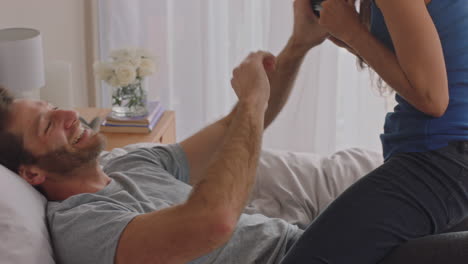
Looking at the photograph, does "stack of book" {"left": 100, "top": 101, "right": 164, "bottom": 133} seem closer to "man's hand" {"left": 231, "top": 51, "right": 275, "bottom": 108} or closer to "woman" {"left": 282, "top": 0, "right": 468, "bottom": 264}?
"man's hand" {"left": 231, "top": 51, "right": 275, "bottom": 108}

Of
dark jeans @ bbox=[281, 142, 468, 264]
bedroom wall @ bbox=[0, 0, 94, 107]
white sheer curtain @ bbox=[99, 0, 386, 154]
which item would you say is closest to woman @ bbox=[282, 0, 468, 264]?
dark jeans @ bbox=[281, 142, 468, 264]

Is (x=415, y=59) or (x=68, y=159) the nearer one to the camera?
(x=415, y=59)

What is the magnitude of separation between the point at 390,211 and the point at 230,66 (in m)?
2.31

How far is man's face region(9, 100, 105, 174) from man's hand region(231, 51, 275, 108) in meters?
0.42

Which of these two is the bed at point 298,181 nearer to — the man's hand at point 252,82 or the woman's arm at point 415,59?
the man's hand at point 252,82

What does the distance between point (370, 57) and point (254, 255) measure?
1.79ft

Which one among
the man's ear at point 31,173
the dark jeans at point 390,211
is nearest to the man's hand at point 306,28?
the dark jeans at point 390,211

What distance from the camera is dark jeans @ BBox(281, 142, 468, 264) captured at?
145 cm

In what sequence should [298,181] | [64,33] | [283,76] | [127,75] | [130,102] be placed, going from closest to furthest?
[283,76], [298,181], [127,75], [130,102], [64,33]

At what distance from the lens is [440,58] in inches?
54.3

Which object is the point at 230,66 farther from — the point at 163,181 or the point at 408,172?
the point at 408,172

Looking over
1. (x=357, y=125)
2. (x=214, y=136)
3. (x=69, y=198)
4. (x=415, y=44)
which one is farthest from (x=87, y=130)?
(x=357, y=125)

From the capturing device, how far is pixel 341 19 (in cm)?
151

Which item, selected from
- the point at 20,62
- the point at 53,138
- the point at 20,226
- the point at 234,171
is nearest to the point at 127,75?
the point at 20,62
